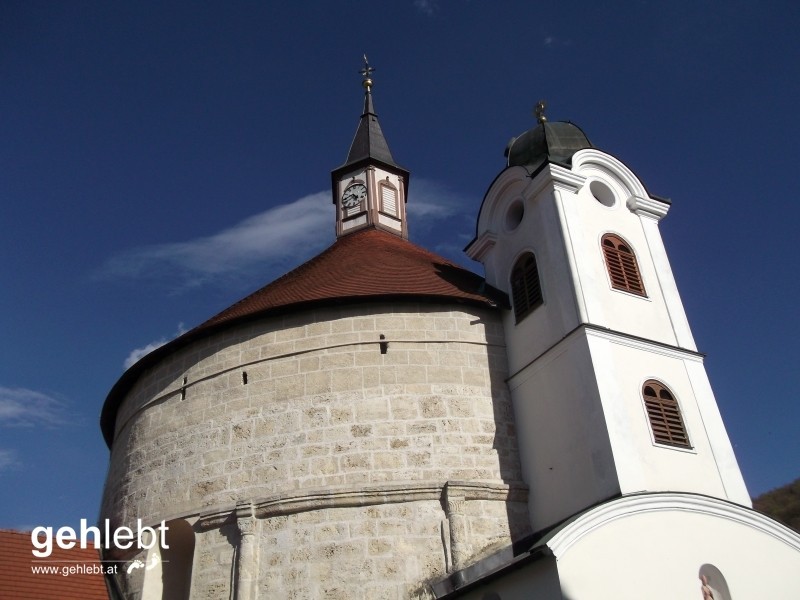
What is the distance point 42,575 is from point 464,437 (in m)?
5.88

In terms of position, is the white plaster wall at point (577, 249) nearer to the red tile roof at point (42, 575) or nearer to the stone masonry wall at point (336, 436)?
the stone masonry wall at point (336, 436)

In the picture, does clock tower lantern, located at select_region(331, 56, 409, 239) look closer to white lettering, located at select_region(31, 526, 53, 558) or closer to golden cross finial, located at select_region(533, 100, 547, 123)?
golden cross finial, located at select_region(533, 100, 547, 123)

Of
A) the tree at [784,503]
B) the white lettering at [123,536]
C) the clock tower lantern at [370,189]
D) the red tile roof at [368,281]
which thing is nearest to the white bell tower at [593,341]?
the red tile roof at [368,281]

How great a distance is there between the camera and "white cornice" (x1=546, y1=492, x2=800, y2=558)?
820 cm

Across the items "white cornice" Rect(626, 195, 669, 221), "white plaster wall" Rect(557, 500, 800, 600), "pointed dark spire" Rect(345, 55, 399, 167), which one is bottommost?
"white plaster wall" Rect(557, 500, 800, 600)

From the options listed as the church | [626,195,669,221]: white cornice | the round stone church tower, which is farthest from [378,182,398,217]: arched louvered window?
[626,195,669,221]: white cornice

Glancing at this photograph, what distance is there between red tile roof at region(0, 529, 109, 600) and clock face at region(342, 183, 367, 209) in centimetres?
1089

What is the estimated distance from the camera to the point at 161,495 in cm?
1134

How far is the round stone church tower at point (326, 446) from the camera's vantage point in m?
9.95

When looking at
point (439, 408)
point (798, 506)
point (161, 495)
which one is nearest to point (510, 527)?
point (439, 408)

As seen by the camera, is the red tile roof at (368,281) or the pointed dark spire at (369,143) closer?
the red tile roof at (368,281)

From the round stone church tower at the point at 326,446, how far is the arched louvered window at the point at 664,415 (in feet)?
6.55

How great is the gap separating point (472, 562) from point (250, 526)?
2984mm

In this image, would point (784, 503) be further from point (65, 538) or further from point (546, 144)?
point (65, 538)
